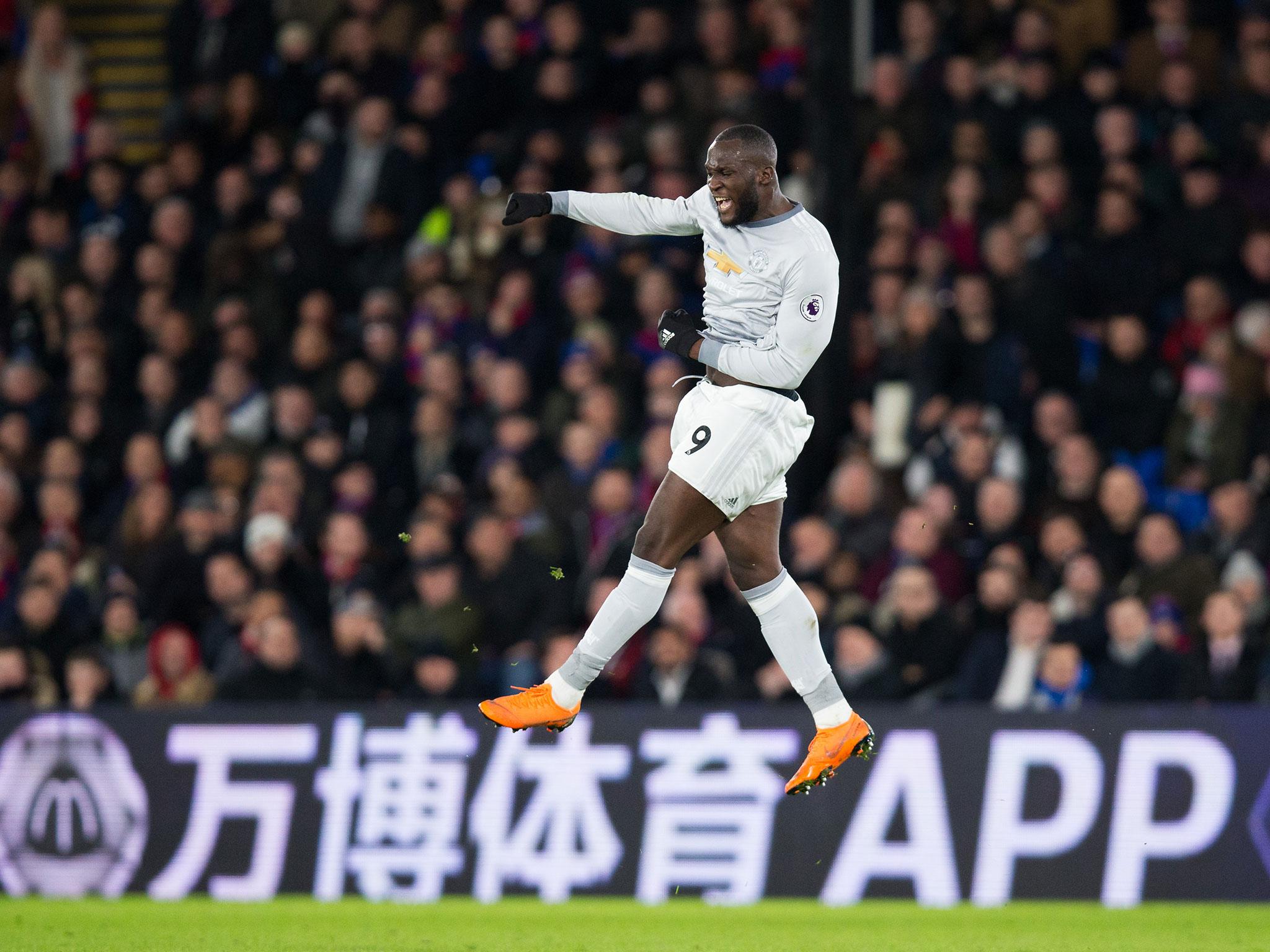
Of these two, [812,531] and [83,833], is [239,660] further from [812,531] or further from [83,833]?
[812,531]

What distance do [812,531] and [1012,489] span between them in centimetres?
119

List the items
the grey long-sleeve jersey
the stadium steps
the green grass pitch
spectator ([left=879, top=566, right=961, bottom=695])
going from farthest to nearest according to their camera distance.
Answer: the stadium steps → spectator ([left=879, top=566, right=961, bottom=695]) → the green grass pitch → the grey long-sleeve jersey

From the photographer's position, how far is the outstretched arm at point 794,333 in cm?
812

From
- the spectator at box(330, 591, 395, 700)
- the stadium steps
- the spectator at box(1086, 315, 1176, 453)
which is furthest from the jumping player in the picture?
the stadium steps

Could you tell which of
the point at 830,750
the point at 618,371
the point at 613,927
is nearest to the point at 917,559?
the point at 618,371

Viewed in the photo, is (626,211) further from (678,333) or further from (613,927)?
(613,927)

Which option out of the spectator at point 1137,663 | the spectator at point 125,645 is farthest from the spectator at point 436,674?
the spectator at point 1137,663

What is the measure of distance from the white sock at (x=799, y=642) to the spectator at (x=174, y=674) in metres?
5.90

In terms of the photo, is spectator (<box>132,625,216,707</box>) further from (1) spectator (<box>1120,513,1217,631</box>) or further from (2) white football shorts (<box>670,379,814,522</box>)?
(2) white football shorts (<box>670,379,814,522</box>)

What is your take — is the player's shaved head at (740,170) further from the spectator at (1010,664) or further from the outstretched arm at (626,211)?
the spectator at (1010,664)

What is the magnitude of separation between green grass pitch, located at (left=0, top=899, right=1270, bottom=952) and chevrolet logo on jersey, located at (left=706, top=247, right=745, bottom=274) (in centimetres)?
330

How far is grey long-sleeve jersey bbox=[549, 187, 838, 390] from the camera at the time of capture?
8133mm

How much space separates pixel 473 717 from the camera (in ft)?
41.7

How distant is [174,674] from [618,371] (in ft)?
11.2
